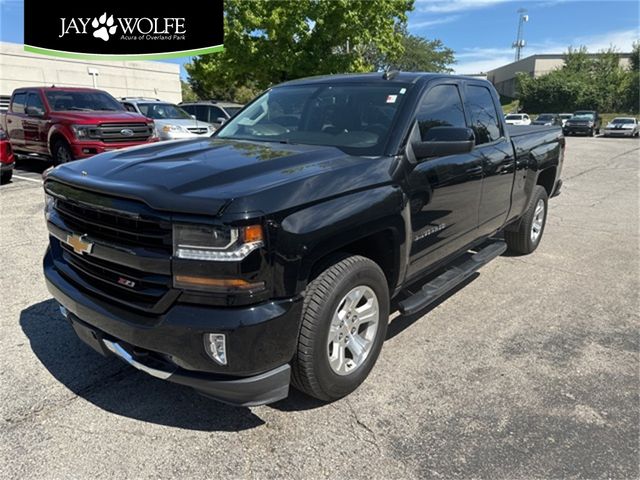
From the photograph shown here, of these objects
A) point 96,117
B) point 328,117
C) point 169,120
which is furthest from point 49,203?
point 169,120

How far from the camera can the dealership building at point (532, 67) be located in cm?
6123

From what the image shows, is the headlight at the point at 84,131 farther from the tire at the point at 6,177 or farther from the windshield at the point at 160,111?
the windshield at the point at 160,111

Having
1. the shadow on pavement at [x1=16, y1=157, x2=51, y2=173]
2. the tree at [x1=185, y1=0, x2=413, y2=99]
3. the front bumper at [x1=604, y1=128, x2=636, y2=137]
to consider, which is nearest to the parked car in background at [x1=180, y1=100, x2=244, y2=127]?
the shadow on pavement at [x1=16, y1=157, x2=51, y2=173]

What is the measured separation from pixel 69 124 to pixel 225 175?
854 centimetres

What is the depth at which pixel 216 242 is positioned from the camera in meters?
2.21

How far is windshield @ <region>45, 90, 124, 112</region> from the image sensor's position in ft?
34.6

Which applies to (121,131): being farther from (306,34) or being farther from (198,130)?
(306,34)

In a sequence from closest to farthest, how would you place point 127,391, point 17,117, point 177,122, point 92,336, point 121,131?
point 92,336 → point 127,391 → point 121,131 → point 17,117 → point 177,122

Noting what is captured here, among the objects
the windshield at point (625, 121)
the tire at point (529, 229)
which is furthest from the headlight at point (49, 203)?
the windshield at point (625, 121)

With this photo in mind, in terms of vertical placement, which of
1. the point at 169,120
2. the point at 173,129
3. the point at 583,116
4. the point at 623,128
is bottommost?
the point at 173,129

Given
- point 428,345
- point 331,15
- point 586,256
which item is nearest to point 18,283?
point 428,345

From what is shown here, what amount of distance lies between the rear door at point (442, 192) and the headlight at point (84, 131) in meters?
7.89

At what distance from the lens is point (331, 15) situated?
21.7m

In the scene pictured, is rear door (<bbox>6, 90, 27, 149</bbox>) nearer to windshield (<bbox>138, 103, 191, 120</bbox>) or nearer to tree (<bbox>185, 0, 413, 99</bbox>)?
windshield (<bbox>138, 103, 191, 120</bbox>)
